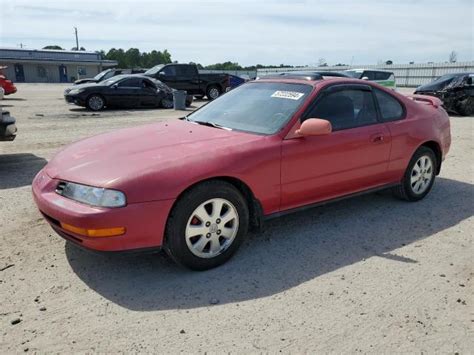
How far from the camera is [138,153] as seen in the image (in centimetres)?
346

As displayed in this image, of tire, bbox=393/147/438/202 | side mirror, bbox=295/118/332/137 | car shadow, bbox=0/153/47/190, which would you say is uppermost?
side mirror, bbox=295/118/332/137

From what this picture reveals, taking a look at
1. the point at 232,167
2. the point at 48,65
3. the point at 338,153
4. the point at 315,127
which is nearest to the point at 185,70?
the point at 338,153

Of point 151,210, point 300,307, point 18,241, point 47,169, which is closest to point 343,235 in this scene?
point 300,307

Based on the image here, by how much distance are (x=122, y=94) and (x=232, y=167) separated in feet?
43.7

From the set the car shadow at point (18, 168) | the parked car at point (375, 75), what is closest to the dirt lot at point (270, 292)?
the car shadow at point (18, 168)

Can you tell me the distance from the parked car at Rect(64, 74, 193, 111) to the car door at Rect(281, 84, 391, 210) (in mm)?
12560

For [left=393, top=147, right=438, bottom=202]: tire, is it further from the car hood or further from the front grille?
the front grille

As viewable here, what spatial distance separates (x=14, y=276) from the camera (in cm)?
328

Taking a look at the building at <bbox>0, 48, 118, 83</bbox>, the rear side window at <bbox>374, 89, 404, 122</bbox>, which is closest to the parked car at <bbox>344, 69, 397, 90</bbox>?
the rear side window at <bbox>374, 89, 404, 122</bbox>

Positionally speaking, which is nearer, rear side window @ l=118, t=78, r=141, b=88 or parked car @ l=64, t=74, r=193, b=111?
parked car @ l=64, t=74, r=193, b=111

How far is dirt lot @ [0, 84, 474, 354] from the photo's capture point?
8.53 ft

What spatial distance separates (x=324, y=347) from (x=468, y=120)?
1357cm

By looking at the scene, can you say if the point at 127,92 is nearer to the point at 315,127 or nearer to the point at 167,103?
the point at 167,103

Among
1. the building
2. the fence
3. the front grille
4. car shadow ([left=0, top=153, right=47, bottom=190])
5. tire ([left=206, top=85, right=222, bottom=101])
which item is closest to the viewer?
the front grille
